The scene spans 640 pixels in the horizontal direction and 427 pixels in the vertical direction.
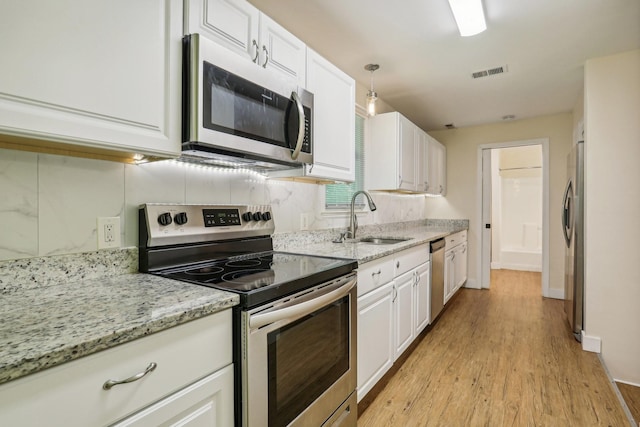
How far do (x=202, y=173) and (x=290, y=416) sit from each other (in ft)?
3.80

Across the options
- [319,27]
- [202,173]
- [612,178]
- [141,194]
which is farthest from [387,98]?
[141,194]

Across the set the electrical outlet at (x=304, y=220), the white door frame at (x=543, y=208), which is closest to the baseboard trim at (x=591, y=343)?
the white door frame at (x=543, y=208)

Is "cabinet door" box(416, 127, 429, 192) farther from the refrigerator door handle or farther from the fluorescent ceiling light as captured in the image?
the fluorescent ceiling light

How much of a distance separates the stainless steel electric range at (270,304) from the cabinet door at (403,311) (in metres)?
0.72

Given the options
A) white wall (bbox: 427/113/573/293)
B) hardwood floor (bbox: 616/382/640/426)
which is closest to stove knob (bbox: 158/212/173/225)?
hardwood floor (bbox: 616/382/640/426)

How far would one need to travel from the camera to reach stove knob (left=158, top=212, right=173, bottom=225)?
4.46 ft

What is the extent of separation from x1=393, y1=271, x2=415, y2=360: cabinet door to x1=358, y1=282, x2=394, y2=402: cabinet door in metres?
0.10

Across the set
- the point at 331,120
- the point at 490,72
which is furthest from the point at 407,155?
the point at 331,120

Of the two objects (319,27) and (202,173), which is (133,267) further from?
(319,27)

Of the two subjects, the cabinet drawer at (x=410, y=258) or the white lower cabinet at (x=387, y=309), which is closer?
the white lower cabinet at (x=387, y=309)

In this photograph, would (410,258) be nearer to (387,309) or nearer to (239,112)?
(387,309)

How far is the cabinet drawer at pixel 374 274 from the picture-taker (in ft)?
5.77

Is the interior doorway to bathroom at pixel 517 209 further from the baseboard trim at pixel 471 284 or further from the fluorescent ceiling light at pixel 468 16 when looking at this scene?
the fluorescent ceiling light at pixel 468 16

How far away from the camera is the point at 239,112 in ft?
4.42
